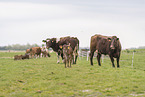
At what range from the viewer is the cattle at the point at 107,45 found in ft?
59.9

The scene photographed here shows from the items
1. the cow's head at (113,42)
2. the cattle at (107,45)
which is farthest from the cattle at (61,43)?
the cow's head at (113,42)

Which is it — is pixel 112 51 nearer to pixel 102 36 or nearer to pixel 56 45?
pixel 102 36

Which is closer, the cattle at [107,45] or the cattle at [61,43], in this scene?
the cattle at [107,45]

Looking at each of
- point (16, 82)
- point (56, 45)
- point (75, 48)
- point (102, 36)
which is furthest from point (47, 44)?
point (16, 82)

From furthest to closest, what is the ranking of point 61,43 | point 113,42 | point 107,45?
point 61,43
point 107,45
point 113,42

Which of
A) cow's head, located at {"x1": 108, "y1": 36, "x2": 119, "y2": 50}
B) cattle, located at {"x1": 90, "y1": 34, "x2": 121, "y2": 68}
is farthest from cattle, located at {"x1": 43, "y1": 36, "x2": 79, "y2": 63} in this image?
cow's head, located at {"x1": 108, "y1": 36, "x2": 119, "y2": 50}

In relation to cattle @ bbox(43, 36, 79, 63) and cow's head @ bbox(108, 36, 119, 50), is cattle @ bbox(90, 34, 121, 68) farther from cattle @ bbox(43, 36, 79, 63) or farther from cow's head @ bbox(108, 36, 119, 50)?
cattle @ bbox(43, 36, 79, 63)

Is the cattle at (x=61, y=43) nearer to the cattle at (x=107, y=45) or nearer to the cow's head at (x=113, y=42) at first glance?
the cattle at (x=107, y=45)

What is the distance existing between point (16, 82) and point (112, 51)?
9664mm

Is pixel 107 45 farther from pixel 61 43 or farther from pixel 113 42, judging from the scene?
pixel 61 43

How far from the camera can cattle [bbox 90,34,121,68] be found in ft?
59.9

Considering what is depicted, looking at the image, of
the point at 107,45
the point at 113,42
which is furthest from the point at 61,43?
the point at 113,42

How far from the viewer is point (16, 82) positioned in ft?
36.9

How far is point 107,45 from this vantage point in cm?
1902
